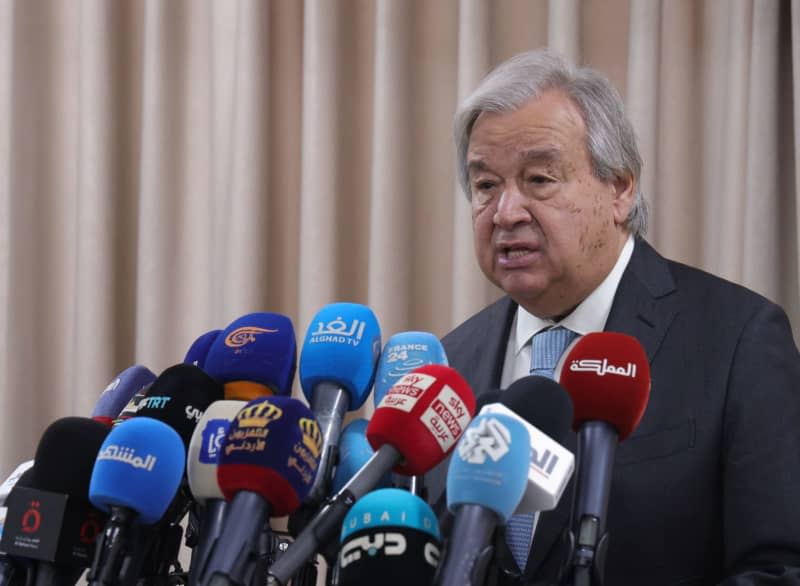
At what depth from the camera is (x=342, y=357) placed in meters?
1.34

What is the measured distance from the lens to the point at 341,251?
3.01 m

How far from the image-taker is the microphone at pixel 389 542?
3.04 feet

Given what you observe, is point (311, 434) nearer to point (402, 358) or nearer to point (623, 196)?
point (402, 358)

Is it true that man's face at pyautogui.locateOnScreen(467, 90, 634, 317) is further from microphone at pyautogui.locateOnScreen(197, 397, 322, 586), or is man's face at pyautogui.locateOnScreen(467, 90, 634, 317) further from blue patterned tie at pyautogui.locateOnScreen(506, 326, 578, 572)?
microphone at pyautogui.locateOnScreen(197, 397, 322, 586)

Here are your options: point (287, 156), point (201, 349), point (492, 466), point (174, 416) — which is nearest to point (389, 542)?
point (492, 466)

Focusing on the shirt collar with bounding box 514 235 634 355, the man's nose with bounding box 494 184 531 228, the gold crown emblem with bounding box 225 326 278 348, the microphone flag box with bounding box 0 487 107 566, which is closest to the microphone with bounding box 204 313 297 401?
the gold crown emblem with bounding box 225 326 278 348

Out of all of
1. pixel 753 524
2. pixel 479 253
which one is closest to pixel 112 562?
pixel 753 524

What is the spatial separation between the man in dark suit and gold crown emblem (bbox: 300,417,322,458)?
0.62m

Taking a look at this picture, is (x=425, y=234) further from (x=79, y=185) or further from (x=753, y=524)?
(x=753, y=524)

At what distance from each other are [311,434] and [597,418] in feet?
1.03

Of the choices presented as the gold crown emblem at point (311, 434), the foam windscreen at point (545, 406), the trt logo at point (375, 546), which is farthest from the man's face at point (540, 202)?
the trt logo at point (375, 546)

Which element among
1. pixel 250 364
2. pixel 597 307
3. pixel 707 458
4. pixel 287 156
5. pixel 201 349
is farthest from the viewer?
pixel 287 156

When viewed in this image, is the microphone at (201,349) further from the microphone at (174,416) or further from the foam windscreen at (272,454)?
the foam windscreen at (272,454)

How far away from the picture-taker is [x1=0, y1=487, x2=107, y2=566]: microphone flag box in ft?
3.67
